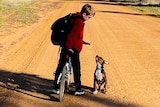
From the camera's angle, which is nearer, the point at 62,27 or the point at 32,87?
the point at 62,27

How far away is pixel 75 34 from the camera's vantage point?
7000 millimetres

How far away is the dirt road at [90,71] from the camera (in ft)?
25.0

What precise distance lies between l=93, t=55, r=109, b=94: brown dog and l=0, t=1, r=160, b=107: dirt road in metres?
0.15

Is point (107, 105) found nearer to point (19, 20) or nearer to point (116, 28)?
point (116, 28)

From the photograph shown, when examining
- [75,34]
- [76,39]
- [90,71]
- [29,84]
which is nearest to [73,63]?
[76,39]

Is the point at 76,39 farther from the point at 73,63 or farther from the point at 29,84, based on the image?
the point at 29,84

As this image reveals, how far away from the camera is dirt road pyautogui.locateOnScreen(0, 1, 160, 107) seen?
25.0ft

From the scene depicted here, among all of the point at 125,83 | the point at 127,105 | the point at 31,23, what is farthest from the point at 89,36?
the point at 127,105

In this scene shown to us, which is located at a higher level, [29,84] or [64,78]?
[64,78]

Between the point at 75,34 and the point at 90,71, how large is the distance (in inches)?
121

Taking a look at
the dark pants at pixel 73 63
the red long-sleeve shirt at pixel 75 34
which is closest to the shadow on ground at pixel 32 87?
the dark pants at pixel 73 63

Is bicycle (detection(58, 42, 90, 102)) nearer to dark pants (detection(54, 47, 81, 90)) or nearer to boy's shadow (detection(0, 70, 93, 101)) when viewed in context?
dark pants (detection(54, 47, 81, 90))

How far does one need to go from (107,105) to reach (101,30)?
34.1 feet

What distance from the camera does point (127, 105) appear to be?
7.51 meters
